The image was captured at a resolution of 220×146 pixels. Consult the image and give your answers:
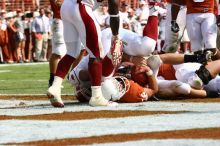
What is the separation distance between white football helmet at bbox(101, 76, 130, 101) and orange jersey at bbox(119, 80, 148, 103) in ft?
0.15

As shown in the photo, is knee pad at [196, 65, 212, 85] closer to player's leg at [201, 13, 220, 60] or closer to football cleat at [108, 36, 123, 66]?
football cleat at [108, 36, 123, 66]

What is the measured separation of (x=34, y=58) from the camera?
23.4 m

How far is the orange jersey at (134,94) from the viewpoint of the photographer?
7.86 m

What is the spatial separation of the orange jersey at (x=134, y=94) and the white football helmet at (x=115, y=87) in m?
0.05

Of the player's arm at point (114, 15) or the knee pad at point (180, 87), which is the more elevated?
the player's arm at point (114, 15)


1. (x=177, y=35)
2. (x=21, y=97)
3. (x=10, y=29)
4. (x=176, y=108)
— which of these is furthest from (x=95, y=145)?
(x=10, y=29)

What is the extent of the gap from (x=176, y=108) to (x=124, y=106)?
2.03 feet

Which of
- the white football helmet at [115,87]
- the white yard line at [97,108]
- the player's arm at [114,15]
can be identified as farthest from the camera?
the white football helmet at [115,87]

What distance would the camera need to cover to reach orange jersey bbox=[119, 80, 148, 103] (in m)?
7.86

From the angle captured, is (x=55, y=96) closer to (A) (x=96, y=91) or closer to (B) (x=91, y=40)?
(A) (x=96, y=91)

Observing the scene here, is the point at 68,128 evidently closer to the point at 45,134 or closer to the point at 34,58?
the point at 45,134

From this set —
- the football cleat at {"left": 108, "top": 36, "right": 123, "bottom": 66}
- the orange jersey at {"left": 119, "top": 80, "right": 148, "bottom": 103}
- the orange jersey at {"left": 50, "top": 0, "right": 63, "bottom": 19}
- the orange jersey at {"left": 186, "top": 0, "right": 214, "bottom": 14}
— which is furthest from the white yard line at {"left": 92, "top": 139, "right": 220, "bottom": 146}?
the orange jersey at {"left": 186, "top": 0, "right": 214, "bottom": 14}

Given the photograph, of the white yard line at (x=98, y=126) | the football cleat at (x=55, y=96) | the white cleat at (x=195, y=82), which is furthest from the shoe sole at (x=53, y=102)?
the white cleat at (x=195, y=82)

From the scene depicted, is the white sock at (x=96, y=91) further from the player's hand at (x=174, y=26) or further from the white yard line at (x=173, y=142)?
the player's hand at (x=174, y=26)
